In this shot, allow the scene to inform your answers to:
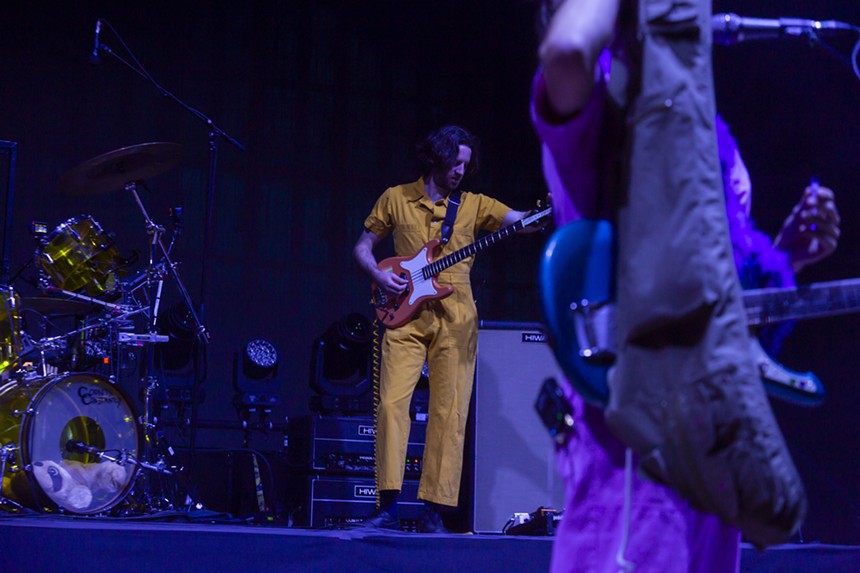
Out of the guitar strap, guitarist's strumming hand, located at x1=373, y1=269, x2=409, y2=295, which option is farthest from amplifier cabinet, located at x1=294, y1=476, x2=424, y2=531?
the guitar strap

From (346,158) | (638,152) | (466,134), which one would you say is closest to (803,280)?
(466,134)

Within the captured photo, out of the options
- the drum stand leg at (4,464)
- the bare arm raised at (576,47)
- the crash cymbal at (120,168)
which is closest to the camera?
the bare arm raised at (576,47)

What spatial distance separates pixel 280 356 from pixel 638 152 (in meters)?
6.21

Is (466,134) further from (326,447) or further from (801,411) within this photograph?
(801,411)

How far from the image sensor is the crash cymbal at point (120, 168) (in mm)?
5352

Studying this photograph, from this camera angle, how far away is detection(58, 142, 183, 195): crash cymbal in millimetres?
5352

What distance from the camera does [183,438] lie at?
6.74 metres

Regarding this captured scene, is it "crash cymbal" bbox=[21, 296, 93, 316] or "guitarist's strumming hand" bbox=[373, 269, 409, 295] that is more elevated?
"guitarist's strumming hand" bbox=[373, 269, 409, 295]

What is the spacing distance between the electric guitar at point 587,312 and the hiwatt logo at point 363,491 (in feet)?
15.0

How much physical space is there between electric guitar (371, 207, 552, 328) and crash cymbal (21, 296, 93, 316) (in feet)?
5.38

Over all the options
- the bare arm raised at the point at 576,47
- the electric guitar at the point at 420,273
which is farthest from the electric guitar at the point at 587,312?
the electric guitar at the point at 420,273

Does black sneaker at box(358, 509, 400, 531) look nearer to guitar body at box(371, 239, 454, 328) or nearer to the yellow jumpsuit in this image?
the yellow jumpsuit

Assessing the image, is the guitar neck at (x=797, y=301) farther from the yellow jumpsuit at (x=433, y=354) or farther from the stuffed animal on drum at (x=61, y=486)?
the stuffed animal on drum at (x=61, y=486)

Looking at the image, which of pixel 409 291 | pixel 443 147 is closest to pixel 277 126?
pixel 443 147
